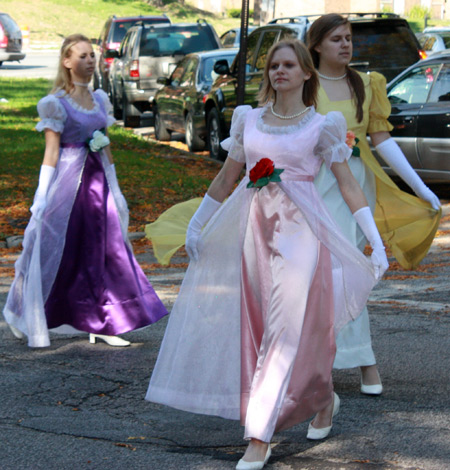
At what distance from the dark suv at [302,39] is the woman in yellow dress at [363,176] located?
7.44 m

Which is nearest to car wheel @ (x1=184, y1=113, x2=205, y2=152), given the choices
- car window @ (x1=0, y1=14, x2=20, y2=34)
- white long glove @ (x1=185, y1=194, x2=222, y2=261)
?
white long glove @ (x1=185, y1=194, x2=222, y2=261)

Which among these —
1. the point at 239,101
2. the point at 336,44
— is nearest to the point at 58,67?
the point at 336,44

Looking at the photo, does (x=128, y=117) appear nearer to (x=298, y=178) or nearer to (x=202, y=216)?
(x=202, y=216)

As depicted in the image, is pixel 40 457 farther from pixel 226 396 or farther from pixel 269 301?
pixel 269 301

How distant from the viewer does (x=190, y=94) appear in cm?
1759

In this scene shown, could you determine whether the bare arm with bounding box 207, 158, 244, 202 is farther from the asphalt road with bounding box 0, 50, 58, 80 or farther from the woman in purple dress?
the asphalt road with bounding box 0, 50, 58, 80

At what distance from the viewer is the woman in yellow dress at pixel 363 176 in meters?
5.36

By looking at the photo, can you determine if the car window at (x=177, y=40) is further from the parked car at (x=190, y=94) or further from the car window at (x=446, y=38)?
the car window at (x=446, y=38)

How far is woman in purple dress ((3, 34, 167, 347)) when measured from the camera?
22.0 feet

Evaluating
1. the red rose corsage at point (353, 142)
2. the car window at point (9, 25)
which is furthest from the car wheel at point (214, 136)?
the car window at point (9, 25)

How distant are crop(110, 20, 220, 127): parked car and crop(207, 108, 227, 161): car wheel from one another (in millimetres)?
4404

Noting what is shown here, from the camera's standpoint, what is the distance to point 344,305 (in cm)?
477

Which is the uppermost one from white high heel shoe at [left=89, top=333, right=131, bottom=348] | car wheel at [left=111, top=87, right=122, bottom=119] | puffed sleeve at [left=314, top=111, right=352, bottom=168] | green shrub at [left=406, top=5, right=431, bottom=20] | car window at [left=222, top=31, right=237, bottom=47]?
puffed sleeve at [left=314, top=111, right=352, bottom=168]

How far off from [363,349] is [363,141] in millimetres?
1135
